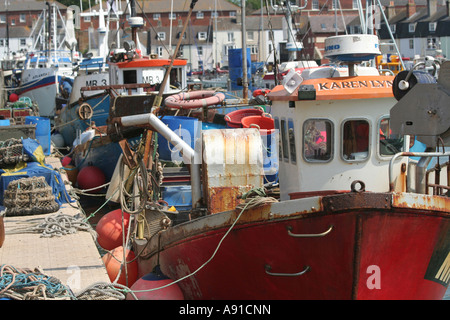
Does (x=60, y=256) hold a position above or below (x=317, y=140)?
below

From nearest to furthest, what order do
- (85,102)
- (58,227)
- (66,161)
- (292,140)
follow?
(292,140), (58,227), (66,161), (85,102)

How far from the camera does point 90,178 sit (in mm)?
16859

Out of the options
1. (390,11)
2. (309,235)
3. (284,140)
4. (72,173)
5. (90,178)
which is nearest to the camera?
(309,235)

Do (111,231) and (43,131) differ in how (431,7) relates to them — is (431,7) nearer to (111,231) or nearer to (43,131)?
(43,131)

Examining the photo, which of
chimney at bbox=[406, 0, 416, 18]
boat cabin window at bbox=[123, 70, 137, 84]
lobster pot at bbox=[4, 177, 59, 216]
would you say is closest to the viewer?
lobster pot at bbox=[4, 177, 59, 216]

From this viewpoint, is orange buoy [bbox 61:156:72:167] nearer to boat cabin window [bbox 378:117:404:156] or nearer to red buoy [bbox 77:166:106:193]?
red buoy [bbox 77:166:106:193]

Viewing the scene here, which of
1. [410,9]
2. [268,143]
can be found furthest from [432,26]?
[268,143]

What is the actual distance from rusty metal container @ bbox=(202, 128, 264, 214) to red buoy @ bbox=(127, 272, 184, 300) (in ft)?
4.32

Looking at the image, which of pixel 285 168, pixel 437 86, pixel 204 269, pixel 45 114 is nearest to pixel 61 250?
pixel 204 269

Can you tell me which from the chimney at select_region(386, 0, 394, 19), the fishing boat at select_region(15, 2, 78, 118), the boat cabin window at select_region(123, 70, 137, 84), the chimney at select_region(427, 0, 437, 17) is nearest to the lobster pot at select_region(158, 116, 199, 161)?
the boat cabin window at select_region(123, 70, 137, 84)

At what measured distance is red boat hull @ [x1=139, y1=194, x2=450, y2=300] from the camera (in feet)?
20.6

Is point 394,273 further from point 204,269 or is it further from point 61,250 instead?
point 61,250

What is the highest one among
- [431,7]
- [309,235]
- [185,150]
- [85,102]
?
[431,7]

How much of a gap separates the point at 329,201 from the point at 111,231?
4014mm
